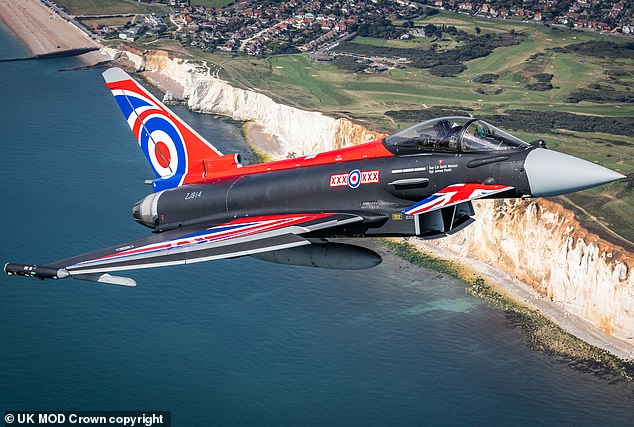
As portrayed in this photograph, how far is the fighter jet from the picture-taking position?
43.0 meters

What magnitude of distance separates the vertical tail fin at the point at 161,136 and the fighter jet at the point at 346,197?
243 centimetres

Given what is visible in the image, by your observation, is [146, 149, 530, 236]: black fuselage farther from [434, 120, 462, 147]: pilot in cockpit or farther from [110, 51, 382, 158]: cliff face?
[110, 51, 382, 158]: cliff face

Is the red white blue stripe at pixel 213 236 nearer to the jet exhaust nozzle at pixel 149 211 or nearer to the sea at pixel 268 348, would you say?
the jet exhaust nozzle at pixel 149 211

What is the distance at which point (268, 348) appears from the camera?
8006 centimetres

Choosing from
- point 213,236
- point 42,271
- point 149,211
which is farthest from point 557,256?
point 42,271

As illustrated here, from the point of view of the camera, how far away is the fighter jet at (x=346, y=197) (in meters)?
43.0

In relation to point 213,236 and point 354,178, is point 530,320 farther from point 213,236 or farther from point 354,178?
point 213,236

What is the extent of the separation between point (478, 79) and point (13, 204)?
85.2m

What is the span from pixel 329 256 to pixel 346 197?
10.4 ft

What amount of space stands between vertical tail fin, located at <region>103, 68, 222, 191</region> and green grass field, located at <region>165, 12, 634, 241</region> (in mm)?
66470

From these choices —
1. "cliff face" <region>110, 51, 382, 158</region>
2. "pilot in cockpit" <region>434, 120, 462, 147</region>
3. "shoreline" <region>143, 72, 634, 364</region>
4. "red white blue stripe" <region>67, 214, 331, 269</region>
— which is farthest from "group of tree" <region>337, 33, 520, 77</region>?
"pilot in cockpit" <region>434, 120, 462, 147</region>

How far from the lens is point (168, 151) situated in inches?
2219

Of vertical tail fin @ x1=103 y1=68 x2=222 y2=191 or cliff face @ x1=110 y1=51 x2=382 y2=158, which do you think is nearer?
vertical tail fin @ x1=103 y1=68 x2=222 y2=191

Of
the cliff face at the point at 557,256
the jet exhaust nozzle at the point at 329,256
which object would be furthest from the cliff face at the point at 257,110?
the jet exhaust nozzle at the point at 329,256
